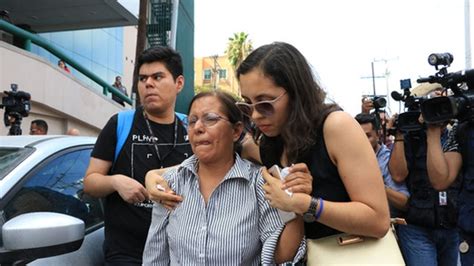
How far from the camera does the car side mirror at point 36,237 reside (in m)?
1.50

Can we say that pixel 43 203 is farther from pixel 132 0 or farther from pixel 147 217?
pixel 132 0

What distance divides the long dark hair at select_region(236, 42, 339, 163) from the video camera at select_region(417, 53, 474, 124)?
3.83ft

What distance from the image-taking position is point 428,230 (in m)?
3.00

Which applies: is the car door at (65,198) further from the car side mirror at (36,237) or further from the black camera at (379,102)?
the black camera at (379,102)

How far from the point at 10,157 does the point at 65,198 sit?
14.5 inches

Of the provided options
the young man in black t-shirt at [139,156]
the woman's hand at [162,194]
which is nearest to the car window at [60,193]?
the young man in black t-shirt at [139,156]

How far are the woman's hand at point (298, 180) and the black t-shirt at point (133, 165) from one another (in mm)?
952

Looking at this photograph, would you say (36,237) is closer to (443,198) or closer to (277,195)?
(277,195)

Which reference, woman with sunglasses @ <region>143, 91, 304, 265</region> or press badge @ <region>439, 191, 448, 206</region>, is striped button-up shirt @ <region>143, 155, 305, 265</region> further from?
press badge @ <region>439, 191, 448, 206</region>

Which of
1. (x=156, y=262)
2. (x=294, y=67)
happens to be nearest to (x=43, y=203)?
(x=156, y=262)

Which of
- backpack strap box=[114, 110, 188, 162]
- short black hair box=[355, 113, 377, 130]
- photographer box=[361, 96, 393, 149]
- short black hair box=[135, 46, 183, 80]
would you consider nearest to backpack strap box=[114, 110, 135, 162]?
backpack strap box=[114, 110, 188, 162]

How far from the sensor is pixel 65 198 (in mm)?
2236

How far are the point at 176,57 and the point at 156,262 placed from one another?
3.68ft

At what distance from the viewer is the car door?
6.00 feet
